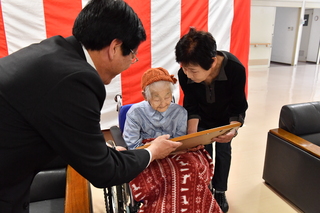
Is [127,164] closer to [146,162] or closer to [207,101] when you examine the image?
[146,162]

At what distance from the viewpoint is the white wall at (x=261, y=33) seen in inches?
334

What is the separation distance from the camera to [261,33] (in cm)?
886

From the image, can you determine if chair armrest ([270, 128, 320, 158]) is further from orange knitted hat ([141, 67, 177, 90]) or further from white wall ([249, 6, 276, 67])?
white wall ([249, 6, 276, 67])

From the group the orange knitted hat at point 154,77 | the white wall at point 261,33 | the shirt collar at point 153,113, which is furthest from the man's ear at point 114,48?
the white wall at point 261,33

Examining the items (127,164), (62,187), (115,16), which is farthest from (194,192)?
(115,16)

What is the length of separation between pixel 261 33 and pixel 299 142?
7906 millimetres

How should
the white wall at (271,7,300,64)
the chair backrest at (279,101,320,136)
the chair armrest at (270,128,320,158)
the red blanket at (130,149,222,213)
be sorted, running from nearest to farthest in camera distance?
the red blanket at (130,149,222,213) → the chair armrest at (270,128,320,158) → the chair backrest at (279,101,320,136) → the white wall at (271,7,300,64)

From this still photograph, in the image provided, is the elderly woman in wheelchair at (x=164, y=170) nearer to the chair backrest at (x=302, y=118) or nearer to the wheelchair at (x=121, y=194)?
the wheelchair at (x=121, y=194)

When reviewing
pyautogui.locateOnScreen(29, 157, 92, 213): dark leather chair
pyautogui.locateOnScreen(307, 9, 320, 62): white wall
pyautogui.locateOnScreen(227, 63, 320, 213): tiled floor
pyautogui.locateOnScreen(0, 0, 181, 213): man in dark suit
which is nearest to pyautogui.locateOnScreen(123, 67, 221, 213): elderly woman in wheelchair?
pyautogui.locateOnScreen(29, 157, 92, 213): dark leather chair

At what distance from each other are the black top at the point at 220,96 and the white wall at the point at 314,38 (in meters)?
10.9

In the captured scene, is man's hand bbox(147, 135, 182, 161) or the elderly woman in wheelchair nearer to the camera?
man's hand bbox(147, 135, 182, 161)

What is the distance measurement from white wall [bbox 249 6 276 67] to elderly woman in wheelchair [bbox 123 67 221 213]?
8021 millimetres

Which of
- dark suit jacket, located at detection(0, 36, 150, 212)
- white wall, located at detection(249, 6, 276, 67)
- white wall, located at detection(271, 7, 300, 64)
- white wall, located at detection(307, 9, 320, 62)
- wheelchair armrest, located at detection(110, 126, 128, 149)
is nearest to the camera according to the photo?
dark suit jacket, located at detection(0, 36, 150, 212)

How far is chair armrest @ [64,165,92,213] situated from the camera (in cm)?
112
